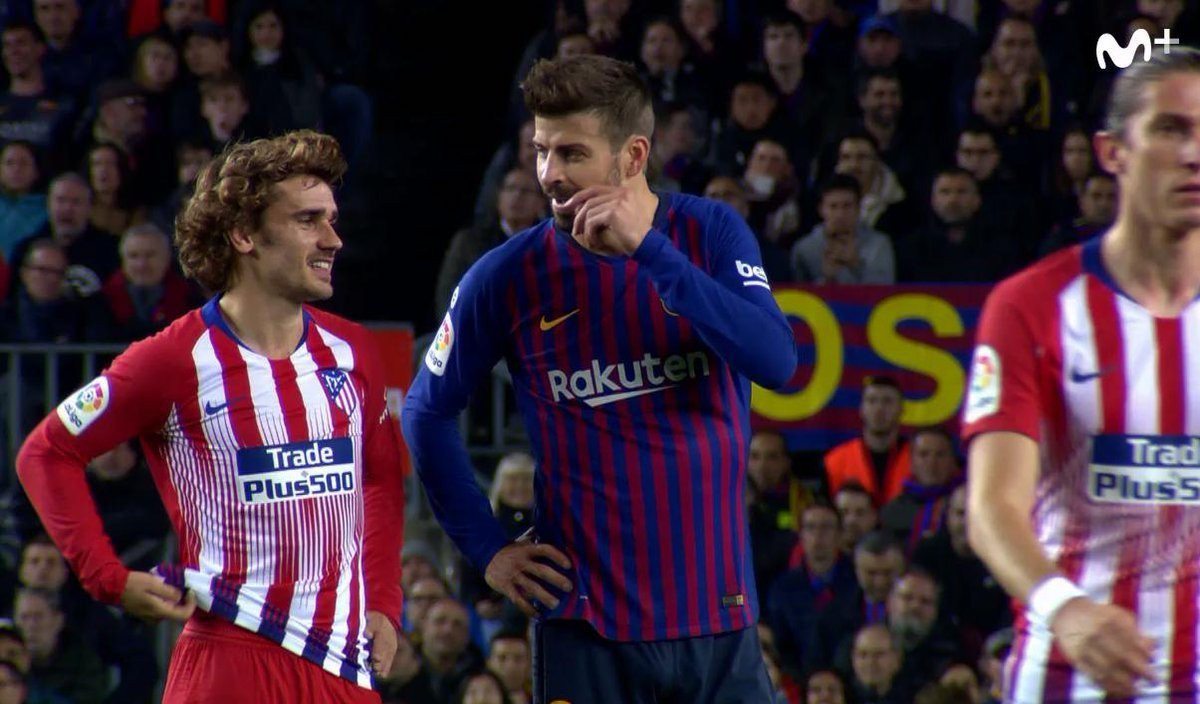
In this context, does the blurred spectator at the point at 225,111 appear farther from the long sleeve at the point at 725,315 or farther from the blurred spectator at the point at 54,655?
the long sleeve at the point at 725,315

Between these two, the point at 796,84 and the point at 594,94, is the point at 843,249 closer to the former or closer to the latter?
the point at 796,84

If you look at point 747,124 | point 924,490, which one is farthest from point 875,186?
point 924,490

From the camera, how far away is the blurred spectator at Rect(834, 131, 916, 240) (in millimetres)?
9547

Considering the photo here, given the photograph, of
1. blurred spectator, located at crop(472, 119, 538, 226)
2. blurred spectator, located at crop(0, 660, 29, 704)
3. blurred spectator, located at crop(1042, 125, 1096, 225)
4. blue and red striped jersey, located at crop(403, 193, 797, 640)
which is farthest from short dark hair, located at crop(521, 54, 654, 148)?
blurred spectator, located at crop(1042, 125, 1096, 225)

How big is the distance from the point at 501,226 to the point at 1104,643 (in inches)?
260

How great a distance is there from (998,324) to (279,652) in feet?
6.80

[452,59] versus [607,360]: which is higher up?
[452,59]

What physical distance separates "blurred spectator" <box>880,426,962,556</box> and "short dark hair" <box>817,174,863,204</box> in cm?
141

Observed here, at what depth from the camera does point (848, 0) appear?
11125 millimetres

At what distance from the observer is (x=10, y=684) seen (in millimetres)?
7703

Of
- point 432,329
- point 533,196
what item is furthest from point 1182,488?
point 432,329

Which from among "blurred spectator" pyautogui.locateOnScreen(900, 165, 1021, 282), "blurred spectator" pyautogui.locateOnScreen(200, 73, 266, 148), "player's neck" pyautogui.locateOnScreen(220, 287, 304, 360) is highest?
"blurred spectator" pyautogui.locateOnScreen(200, 73, 266, 148)

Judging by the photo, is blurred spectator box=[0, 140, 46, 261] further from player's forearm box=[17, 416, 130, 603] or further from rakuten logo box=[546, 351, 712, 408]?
rakuten logo box=[546, 351, 712, 408]

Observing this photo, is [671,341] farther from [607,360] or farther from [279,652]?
[279,652]
